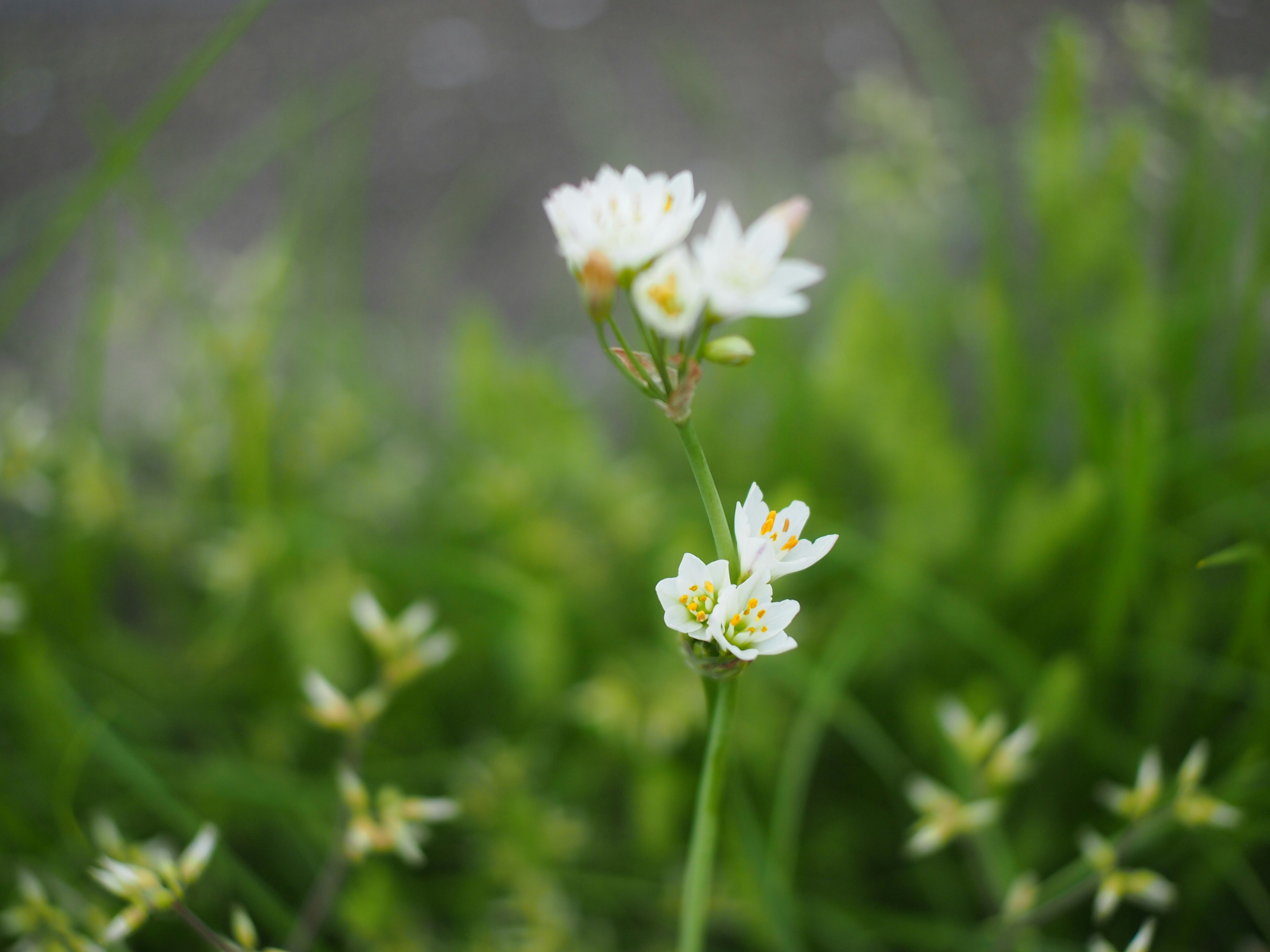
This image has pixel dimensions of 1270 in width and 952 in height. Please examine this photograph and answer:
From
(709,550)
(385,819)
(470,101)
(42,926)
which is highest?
(470,101)

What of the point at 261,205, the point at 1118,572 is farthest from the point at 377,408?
the point at 1118,572

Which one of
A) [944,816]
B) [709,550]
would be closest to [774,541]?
[944,816]

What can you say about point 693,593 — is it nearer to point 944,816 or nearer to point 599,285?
point 599,285

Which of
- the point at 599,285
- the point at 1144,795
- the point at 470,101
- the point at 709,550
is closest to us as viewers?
the point at 599,285

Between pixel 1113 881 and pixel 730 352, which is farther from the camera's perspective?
pixel 1113 881

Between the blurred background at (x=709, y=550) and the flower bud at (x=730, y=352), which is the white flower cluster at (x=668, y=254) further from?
the blurred background at (x=709, y=550)

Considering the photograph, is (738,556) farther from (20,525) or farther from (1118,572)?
(20,525)

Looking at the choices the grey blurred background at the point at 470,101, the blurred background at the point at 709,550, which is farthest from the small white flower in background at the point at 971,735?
the grey blurred background at the point at 470,101
